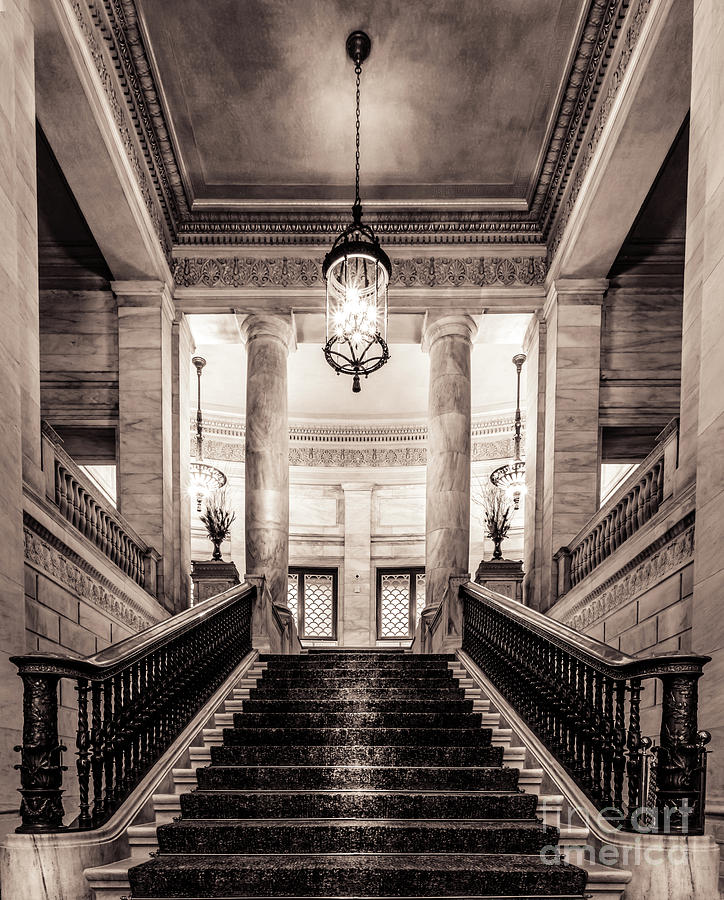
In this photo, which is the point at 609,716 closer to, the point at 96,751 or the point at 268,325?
the point at 96,751

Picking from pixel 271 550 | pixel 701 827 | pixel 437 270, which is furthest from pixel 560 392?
pixel 701 827

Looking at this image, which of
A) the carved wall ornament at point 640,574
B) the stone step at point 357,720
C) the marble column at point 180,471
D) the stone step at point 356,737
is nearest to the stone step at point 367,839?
the stone step at point 356,737

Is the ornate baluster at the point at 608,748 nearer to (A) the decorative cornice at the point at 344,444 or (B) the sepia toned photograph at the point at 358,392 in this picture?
(B) the sepia toned photograph at the point at 358,392

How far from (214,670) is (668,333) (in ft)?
22.3

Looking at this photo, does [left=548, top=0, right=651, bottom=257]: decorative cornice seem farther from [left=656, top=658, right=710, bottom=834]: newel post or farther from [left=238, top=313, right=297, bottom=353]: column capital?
[left=656, top=658, right=710, bottom=834]: newel post

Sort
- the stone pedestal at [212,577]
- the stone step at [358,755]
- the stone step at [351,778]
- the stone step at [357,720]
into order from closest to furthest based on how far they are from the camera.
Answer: the stone step at [351,778] → the stone step at [358,755] → the stone step at [357,720] → the stone pedestal at [212,577]

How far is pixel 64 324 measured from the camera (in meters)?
9.84

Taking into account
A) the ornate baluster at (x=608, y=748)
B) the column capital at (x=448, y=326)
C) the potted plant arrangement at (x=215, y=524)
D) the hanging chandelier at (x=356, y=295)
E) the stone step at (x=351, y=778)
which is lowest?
the stone step at (x=351, y=778)

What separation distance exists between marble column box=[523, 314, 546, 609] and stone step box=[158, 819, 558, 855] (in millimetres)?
5822

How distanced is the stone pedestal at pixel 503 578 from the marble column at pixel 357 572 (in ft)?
19.8

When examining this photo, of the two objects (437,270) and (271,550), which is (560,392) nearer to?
(437,270)

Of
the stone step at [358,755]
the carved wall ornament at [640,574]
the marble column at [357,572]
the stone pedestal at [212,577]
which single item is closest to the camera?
the stone step at [358,755]

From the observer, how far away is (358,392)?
8.49 metres

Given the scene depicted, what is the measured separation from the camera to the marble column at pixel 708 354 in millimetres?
4164
